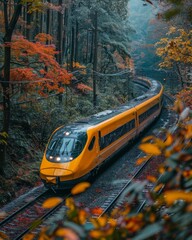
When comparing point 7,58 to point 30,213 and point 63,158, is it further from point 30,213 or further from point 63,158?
point 30,213

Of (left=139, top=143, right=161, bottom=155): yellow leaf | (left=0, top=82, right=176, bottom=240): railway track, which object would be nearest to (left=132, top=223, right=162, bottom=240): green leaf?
(left=139, top=143, right=161, bottom=155): yellow leaf

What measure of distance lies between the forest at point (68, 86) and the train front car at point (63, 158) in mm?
1745

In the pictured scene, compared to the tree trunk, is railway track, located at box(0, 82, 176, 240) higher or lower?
lower

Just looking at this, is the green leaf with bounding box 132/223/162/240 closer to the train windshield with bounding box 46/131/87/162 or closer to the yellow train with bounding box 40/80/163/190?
the yellow train with bounding box 40/80/163/190

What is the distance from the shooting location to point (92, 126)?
45.7ft

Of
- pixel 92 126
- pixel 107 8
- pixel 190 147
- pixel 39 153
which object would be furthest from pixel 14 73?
pixel 107 8

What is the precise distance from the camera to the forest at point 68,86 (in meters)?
2.00

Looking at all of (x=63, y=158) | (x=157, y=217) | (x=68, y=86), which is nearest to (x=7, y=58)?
(x=63, y=158)

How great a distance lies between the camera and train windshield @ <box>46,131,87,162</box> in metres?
12.8

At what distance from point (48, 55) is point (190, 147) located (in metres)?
12.1

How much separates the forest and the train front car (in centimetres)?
174

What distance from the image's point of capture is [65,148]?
13078 millimetres

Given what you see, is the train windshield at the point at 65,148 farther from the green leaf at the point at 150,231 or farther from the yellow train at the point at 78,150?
the green leaf at the point at 150,231

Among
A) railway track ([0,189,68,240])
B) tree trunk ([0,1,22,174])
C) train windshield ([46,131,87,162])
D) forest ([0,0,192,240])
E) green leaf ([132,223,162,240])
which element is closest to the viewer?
green leaf ([132,223,162,240])
